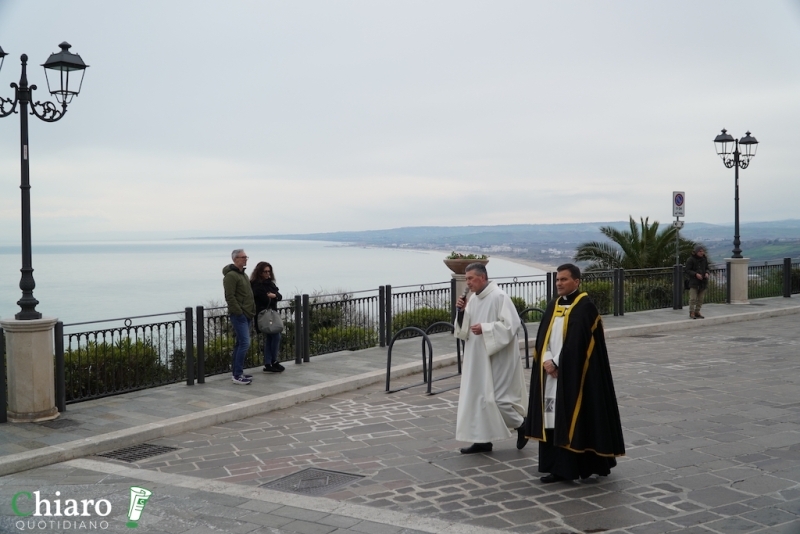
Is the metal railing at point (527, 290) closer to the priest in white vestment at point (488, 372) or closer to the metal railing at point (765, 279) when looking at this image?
the metal railing at point (765, 279)

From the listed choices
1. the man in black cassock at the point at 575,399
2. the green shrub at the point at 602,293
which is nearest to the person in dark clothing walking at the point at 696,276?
the green shrub at the point at 602,293

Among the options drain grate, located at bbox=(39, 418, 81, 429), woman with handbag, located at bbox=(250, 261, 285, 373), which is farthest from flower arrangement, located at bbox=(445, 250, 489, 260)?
drain grate, located at bbox=(39, 418, 81, 429)

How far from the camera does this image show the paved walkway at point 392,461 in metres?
5.67

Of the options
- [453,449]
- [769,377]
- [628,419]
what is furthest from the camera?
[769,377]

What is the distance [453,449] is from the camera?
25.0 feet

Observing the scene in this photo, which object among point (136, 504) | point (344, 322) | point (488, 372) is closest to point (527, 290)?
point (344, 322)

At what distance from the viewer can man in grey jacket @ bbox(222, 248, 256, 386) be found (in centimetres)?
1084

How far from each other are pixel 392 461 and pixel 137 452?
266cm

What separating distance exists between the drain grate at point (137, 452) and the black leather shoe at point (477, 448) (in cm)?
296

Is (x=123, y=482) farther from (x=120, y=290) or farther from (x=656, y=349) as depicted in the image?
(x=120, y=290)

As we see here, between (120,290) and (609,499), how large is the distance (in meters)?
60.7

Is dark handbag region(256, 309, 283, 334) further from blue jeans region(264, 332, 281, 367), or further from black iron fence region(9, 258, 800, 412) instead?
black iron fence region(9, 258, 800, 412)

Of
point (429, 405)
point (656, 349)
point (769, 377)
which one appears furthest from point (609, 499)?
point (656, 349)

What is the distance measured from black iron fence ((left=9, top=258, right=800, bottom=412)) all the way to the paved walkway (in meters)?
0.47
